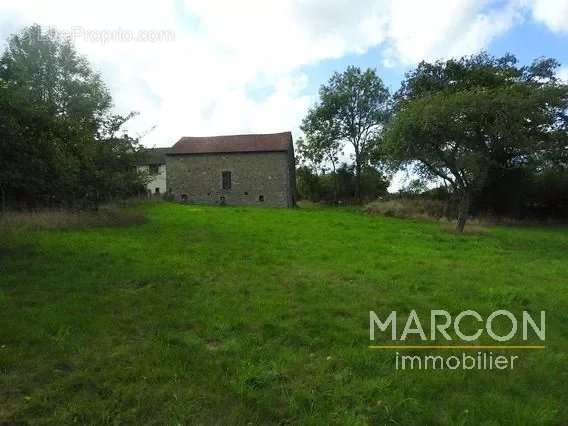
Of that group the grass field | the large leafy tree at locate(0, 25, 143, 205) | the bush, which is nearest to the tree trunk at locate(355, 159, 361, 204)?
the bush

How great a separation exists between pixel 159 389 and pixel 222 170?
33.7 m

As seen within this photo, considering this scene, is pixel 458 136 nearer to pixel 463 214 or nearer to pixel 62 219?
pixel 463 214

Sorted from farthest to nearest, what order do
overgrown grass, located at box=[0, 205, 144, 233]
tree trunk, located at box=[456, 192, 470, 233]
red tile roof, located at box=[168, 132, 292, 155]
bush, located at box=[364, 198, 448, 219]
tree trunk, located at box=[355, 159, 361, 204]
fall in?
1. tree trunk, located at box=[355, 159, 361, 204]
2. red tile roof, located at box=[168, 132, 292, 155]
3. bush, located at box=[364, 198, 448, 219]
4. tree trunk, located at box=[456, 192, 470, 233]
5. overgrown grass, located at box=[0, 205, 144, 233]

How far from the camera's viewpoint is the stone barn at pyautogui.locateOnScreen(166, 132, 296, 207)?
35438 mm

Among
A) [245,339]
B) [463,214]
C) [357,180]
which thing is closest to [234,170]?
[357,180]

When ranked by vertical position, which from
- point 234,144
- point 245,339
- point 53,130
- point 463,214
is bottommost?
point 245,339

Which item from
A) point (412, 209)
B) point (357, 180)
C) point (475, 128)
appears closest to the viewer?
point (475, 128)

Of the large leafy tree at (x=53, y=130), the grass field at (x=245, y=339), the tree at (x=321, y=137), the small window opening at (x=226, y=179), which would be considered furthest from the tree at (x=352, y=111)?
the grass field at (x=245, y=339)

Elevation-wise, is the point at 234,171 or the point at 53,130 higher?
the point at 234,171

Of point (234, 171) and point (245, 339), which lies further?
point (234, 171)

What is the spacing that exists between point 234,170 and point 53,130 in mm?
26940

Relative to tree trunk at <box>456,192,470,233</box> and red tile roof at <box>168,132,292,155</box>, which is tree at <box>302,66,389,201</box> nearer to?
red tile roof at <box>168,132,292,155</box>

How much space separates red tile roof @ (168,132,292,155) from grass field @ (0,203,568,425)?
2741 centimetres

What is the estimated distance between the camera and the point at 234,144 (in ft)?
120
